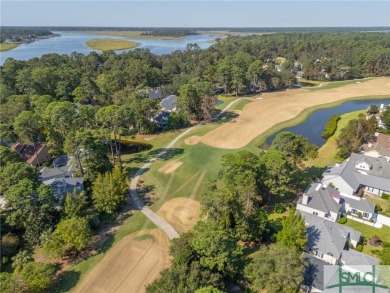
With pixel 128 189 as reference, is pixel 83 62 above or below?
above

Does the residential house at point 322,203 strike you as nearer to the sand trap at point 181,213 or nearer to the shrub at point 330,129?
the sand trap at point 181,213

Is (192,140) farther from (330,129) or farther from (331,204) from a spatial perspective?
(331,204)

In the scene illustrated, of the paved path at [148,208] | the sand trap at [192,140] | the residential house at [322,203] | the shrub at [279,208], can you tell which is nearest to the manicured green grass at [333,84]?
the sand trap at [192,140]

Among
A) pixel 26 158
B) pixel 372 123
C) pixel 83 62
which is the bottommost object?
pixel 26 158

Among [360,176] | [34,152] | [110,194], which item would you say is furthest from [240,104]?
[110,194]

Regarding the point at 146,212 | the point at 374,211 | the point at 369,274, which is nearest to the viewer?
the point at 369,274

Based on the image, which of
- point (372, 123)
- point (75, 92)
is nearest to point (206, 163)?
point (372, 123)

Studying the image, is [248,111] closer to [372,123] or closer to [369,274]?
[372,123]
